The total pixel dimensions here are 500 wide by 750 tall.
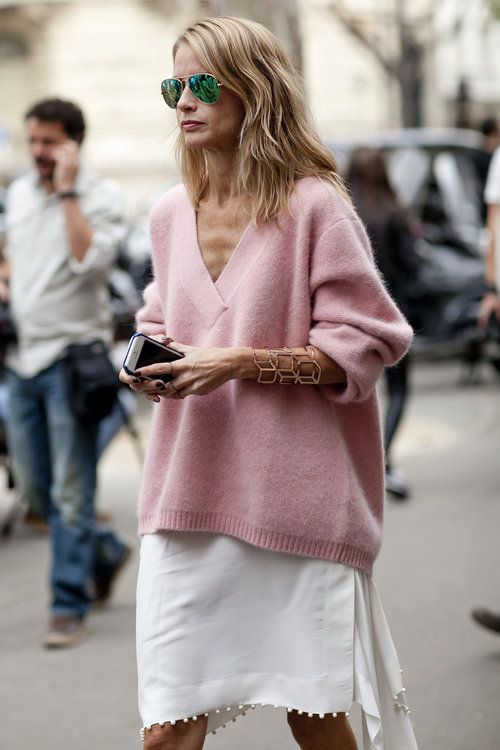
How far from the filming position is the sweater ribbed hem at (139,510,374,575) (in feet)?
9.79

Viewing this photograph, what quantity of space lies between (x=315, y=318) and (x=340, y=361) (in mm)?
117

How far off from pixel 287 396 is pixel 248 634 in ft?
1.72

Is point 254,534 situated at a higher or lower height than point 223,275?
lower

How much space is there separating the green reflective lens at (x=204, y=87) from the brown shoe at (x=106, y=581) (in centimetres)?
315

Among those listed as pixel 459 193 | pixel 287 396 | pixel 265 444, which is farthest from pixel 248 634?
pixel 459 193

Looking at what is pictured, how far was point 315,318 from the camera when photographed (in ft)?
9.91

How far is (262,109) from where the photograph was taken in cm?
302

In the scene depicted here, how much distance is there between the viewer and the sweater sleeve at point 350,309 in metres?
2.97

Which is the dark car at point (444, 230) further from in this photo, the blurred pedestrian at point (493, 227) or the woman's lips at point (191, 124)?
the woman's lips at point (191, 124)

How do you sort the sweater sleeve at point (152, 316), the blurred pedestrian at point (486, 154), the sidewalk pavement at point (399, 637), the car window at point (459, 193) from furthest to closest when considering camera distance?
1. the blurred pedestrian at point (486, 154)
2. the car window at point (459, 193)
3. the sidewalk pavement at point (399, 637)
4. the sweater sleeve at point (152, 316)

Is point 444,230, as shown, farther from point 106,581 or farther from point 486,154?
point 106,581

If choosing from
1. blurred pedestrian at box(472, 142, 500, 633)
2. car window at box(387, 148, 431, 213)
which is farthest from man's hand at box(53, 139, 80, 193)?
car window at box(387, 148, 431, 213)

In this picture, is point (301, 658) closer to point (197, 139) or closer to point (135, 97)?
point (197, 139)

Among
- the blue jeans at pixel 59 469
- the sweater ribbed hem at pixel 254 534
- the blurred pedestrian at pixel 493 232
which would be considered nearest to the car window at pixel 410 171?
the blurred pedestrian at pixel 493 232
